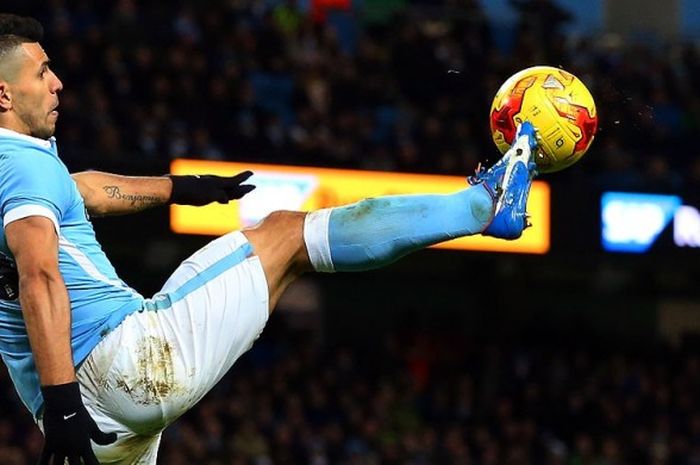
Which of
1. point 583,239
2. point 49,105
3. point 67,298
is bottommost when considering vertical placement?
point 583,239

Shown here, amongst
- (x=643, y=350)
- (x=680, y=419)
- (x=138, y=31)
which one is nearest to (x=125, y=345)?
(x=138, y=31)

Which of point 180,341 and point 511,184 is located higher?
point 511,184

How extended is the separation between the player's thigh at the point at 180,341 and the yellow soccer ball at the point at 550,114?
3.69 feet

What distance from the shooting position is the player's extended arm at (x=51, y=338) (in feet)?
14.3

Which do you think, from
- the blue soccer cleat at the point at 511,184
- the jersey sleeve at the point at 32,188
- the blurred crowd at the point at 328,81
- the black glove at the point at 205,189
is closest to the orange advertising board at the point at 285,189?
the blurred crowd at the point at 328,81

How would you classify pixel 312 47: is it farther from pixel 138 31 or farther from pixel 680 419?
pixel 680 419

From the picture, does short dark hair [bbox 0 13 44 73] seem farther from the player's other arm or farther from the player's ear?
the player's other arm

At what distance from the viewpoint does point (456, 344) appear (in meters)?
16.9

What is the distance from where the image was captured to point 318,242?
16.0 ft

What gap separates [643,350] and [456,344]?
2721mm

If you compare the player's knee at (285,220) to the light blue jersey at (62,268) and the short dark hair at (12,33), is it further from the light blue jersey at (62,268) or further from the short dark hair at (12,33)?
the short dark hair at (12,33)

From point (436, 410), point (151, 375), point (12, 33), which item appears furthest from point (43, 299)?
point (436, 410)

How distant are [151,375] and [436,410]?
10823 mm

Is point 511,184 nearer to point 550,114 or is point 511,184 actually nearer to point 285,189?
point 550,114
